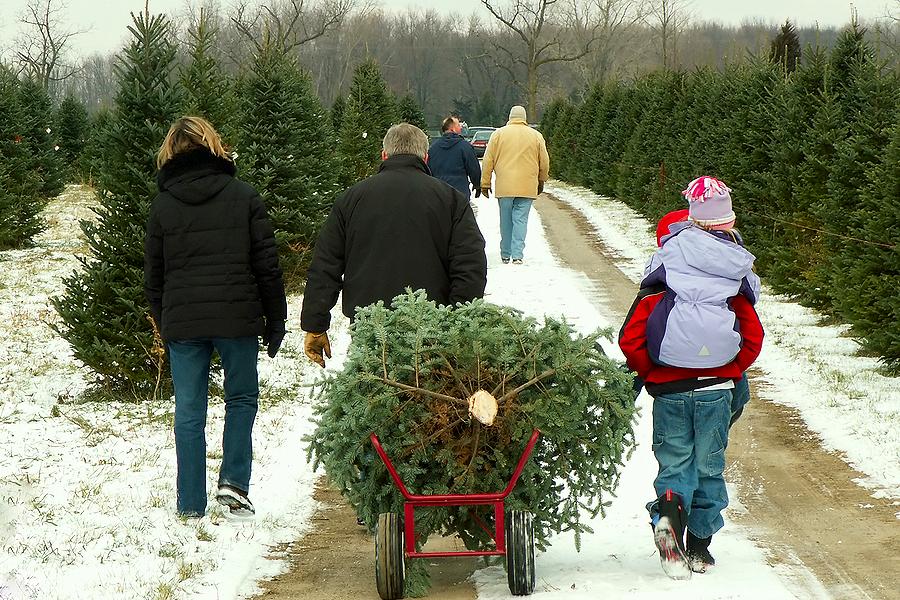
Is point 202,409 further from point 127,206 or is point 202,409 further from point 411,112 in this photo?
point 411,112

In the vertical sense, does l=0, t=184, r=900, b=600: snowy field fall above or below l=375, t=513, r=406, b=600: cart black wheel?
below

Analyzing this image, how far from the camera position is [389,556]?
14.9 ft

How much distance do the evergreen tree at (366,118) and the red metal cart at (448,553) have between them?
21.5 metres

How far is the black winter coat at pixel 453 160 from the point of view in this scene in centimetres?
1473

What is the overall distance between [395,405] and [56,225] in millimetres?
22548

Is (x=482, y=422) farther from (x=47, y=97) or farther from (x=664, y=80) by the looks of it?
(x=47, y=97)

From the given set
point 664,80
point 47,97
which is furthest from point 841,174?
point 47,97

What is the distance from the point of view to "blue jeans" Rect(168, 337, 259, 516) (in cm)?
575

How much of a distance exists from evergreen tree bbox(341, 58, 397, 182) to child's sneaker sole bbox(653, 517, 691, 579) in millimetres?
21460

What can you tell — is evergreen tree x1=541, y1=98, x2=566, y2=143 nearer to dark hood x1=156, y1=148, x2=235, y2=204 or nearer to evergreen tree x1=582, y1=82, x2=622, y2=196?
evergreen tree x1=582, y1=82, x2=622, y2=196

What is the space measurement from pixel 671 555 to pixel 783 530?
1118 mm

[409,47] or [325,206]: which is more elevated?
[409,47]

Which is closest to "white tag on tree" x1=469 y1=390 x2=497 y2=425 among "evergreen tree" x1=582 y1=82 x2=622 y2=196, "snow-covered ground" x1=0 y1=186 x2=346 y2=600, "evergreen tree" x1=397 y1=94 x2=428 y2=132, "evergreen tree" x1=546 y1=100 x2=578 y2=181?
"snow-covered ground" x1=0 y1=186 x2=346 y2=600

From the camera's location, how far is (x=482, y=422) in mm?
4371
